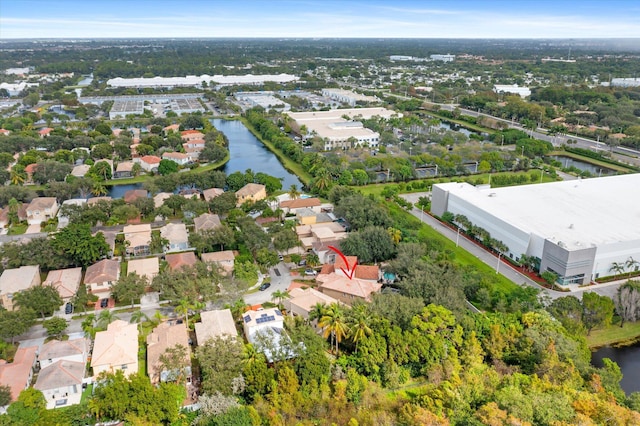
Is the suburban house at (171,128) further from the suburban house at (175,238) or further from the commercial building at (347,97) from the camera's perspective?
the commercial building at (347,97)

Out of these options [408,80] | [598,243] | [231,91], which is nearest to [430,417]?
[598,243]

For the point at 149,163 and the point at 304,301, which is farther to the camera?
the point at 149,163

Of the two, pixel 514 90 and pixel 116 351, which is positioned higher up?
pixel 514 90

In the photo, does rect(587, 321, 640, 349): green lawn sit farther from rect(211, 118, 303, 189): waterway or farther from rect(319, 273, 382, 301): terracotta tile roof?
rect(211, 118, 303, 189): waterway

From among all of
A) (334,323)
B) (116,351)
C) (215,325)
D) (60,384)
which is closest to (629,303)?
(334,323)

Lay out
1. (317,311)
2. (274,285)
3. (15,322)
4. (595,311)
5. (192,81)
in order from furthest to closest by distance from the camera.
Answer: (192,81) < (274,285) < (595,311) < (317,311) < (15,322)

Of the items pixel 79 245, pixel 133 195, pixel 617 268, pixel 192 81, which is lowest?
pixel 617 268

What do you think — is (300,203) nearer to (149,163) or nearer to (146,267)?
(146,267)
